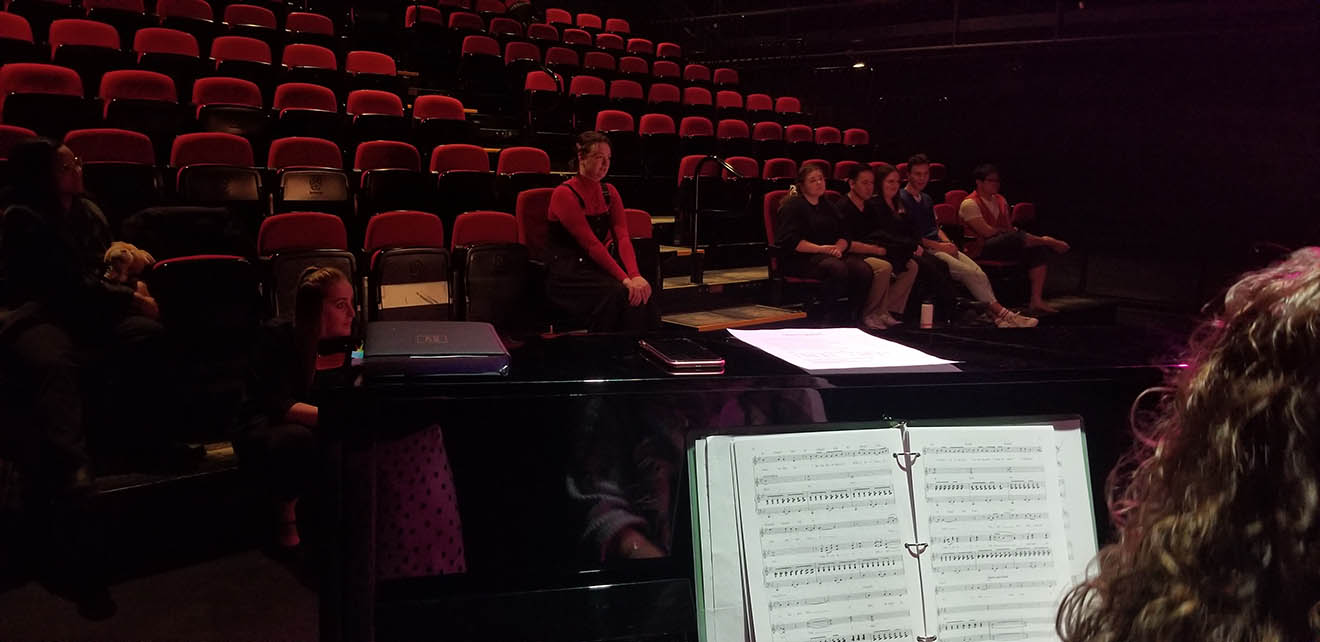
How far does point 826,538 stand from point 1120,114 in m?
8.54

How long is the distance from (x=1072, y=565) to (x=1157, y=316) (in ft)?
23.3

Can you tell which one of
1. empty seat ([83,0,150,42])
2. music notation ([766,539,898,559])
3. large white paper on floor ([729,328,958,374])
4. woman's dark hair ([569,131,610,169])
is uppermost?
empty seat ([83,0,150,42])

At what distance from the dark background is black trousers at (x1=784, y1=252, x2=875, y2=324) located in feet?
11.1

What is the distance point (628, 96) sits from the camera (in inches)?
319

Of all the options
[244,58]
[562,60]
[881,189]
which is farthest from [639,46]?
[881,189]

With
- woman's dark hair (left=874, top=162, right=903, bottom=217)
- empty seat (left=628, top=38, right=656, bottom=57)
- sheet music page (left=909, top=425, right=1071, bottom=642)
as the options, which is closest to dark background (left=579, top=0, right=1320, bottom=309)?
empty seat (left=628, top=38, right=656, bottom=57)

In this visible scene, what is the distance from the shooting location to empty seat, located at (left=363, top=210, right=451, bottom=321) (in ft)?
14.1

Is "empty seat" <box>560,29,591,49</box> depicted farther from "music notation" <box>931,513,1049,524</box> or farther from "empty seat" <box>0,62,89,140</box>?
"music notation" <box>931,513,1049,524</box>

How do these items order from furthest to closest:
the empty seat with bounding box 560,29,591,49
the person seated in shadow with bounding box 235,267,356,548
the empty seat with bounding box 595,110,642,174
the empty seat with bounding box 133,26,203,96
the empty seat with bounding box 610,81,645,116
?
the empty seat with bounding box 560,29,591,49, the empty seat with bounding box 610,81,645,116, the empty seat with bounding box 595,110,642,174, the empty seat with bounding box 133,26,203,96, the person seated in shadow with bounding box 235,267,356,548

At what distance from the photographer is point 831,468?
123 cm

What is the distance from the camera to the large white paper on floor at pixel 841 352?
4.54ft

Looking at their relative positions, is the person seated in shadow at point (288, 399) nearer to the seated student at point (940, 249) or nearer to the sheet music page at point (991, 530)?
the sheet music page at point (991, 530)

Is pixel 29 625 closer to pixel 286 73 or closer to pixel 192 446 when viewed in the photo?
pixel 192 446

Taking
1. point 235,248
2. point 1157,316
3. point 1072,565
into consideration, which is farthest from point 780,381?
point 1157,316
